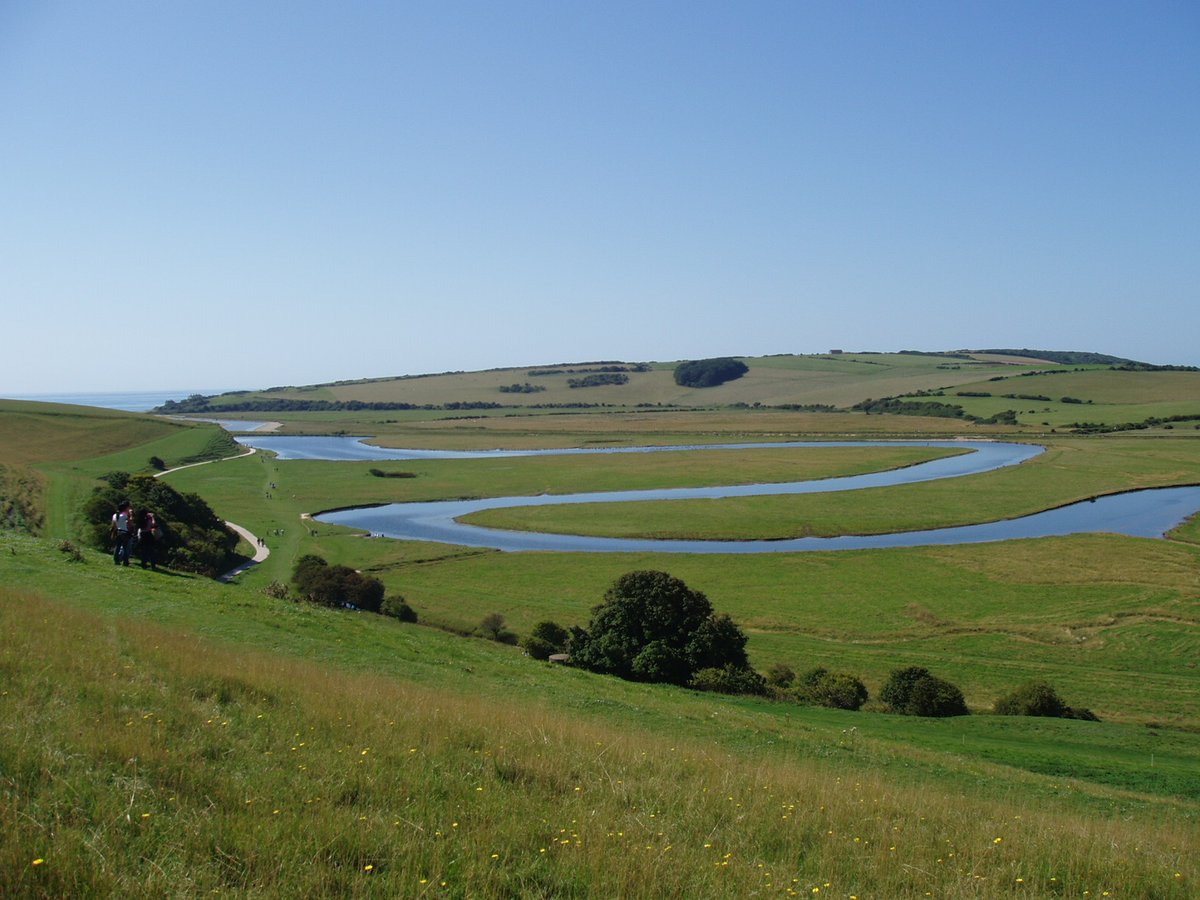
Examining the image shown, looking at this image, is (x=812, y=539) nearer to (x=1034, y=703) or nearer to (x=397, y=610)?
(x=397, y=610)

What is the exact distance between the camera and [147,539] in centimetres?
2370

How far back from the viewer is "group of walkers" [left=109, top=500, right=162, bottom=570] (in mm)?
22906

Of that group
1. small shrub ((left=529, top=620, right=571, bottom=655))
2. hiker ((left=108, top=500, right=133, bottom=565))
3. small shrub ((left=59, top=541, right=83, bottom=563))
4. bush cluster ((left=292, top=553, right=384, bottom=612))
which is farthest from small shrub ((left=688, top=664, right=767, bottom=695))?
small shrub ((left=59, top=541, right=83, bottom=563))

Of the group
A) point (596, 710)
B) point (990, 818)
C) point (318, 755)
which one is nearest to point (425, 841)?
point (318, 755)

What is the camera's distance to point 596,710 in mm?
14734

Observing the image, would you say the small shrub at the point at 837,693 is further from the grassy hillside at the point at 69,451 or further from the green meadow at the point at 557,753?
the grassy hillside at the point at 69,451

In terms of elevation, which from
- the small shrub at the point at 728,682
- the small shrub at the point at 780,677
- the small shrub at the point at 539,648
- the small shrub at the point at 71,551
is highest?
the small shrub at the point at 71,551

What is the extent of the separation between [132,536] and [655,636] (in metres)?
16.5

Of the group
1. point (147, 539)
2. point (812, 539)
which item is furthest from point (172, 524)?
point (812, 539)

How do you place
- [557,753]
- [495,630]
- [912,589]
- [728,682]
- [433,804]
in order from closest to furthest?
[433,804] → [557,753] → [728,682] → [495,630] → [912,589]

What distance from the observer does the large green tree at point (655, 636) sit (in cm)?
2659

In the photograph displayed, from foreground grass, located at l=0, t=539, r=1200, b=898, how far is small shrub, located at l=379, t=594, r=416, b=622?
22729mm

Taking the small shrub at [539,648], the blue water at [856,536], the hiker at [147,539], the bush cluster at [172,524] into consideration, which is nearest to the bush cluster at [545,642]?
the small shrub at [539,648]

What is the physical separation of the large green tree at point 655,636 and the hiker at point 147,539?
13.6 meters
